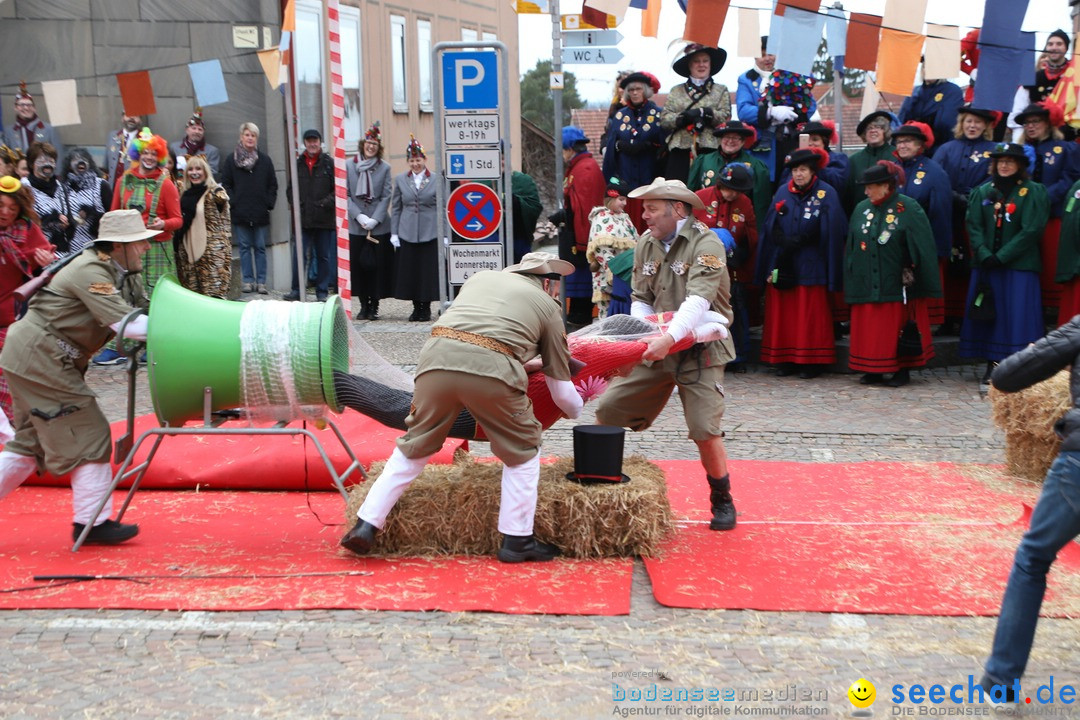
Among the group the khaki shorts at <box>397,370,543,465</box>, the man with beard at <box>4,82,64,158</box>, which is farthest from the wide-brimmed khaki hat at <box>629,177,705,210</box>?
the man with beard at <box>4,82,64,158</box>

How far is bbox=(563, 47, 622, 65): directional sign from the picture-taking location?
48.1 feet

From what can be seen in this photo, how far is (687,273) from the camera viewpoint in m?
6.63

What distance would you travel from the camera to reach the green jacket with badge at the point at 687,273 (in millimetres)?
6488

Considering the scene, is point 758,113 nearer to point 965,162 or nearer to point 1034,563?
point 965,162

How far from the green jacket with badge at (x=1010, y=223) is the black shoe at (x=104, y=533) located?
7492 mm

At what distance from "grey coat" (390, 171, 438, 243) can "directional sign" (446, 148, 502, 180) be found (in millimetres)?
2867

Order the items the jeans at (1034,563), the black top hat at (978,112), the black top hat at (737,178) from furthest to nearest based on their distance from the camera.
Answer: the black top hat at (978,112)
the black top hat at (737,178)
the jeans at (1034,563)

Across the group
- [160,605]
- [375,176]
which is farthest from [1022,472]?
[375,176]

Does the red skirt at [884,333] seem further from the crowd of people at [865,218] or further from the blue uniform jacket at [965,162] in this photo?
the blue uniform jacket at [965,162]

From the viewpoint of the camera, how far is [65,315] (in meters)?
6.10

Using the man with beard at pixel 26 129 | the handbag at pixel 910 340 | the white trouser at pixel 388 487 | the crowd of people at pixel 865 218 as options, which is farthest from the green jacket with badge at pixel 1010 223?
the man with beard at pixel 26 129

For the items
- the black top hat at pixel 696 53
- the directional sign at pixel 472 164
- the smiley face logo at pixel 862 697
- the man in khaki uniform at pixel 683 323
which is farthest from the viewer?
the black top hat at pixel 696 53

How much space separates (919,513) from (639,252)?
7.14ft

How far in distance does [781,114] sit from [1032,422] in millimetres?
5612
